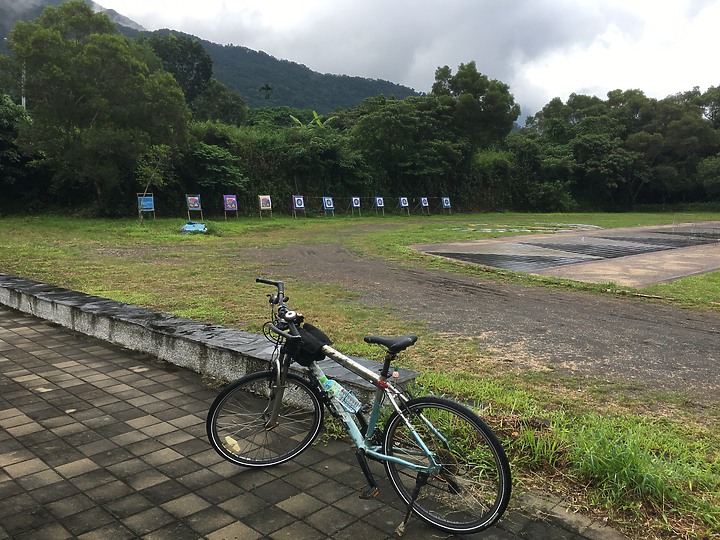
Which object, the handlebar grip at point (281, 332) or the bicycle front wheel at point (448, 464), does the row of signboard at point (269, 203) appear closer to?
the handlebar grip at point (281, 332)

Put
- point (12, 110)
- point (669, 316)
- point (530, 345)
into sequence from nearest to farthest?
point (530, 345)
point (669, 316)
point (12, 110)

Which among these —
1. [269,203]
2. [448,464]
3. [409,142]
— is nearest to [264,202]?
[269,203]

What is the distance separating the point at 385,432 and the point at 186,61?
4447cm

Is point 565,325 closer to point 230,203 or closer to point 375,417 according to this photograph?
point 375,417

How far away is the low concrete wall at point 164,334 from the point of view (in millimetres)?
3623

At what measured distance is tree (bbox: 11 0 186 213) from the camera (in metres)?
17.0

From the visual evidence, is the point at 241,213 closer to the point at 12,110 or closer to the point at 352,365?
the point at 12,110

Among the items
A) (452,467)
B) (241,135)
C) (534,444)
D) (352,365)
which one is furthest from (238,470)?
(241,135)

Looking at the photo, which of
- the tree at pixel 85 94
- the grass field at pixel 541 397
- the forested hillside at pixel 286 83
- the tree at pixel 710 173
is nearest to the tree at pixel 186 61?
the forested hillside at pixel 286 83

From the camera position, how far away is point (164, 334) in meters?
4.31

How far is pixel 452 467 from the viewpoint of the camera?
234 cm

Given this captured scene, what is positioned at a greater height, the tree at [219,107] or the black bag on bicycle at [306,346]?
the tree at [219,107]

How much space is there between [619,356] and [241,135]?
78.7 ft

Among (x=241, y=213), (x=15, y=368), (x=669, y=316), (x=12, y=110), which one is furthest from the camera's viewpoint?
(x=241, y=213)
